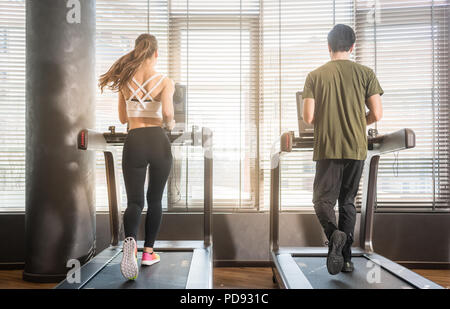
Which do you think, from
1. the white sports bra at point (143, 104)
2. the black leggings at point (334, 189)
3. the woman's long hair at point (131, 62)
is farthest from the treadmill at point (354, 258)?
the woman's long hair at point (131, 62)

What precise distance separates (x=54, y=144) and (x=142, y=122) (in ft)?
3.40

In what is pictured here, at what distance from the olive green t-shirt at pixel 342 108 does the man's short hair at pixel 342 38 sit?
0.10 m

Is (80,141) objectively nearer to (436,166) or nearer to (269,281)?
(269,281)

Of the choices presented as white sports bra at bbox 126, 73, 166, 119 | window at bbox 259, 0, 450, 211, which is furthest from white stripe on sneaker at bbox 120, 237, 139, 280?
window at bbox 259, 0, 450, 211

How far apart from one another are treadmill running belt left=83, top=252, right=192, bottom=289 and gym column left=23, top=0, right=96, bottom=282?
0.56m

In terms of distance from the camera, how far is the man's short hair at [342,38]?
6.91ft

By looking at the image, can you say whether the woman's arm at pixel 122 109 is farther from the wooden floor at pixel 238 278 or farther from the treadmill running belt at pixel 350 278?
the treadmill running belt at pixel 350 278

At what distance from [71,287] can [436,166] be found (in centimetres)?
339

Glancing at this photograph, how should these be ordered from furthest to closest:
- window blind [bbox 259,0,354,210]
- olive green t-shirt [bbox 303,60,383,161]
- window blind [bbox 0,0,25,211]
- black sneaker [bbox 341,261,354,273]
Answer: window blind [bbox 259,0,354,210] < window blind [bbox 0,0,25,211] < black sneaker [bbox 341,261,354,273] < olive green t-shirt [bbox 303,60,383,161]

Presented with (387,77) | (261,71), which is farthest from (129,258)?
(387,77)

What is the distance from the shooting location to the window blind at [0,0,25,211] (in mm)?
3199

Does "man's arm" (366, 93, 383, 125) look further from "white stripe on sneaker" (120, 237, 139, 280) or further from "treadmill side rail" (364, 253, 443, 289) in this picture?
"white stripe on sneaker" (120, 237, 139, 280)

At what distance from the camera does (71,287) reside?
77.0 inches

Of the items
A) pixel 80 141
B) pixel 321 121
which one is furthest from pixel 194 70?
pixel 321 121
